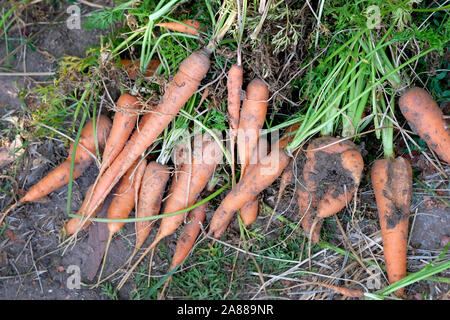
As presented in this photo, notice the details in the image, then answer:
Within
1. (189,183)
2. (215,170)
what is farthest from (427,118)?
(189,183)

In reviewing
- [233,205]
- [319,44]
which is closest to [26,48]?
[233,205]

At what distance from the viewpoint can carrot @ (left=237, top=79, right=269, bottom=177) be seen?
2.08 meters

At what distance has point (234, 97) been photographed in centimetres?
207

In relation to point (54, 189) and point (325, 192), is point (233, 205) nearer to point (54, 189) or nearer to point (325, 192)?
point (325, 192)

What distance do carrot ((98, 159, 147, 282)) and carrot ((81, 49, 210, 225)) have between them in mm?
78

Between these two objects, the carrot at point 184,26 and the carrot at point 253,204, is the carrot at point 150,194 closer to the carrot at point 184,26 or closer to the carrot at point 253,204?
the carrot at point 253,204

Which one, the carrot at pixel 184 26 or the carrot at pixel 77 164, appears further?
the carrot at pixel 77 164

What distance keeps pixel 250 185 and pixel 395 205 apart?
786mm

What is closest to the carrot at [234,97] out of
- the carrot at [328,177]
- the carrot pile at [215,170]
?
the carrot pile at [215,170]

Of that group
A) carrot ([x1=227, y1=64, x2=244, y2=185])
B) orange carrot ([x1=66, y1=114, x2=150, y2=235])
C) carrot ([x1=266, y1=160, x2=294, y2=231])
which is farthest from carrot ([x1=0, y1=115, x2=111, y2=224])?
carrot ([x1=266, y1=160, x2=294, y2=231])

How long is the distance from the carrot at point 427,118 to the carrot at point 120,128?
1467mm

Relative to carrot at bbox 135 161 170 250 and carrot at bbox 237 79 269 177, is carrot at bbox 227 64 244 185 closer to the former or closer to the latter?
carrot at bbox 237 79 269 177

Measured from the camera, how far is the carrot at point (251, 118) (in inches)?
82.0

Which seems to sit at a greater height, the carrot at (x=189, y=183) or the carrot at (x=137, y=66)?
the carrot at (x=137, y=66)
